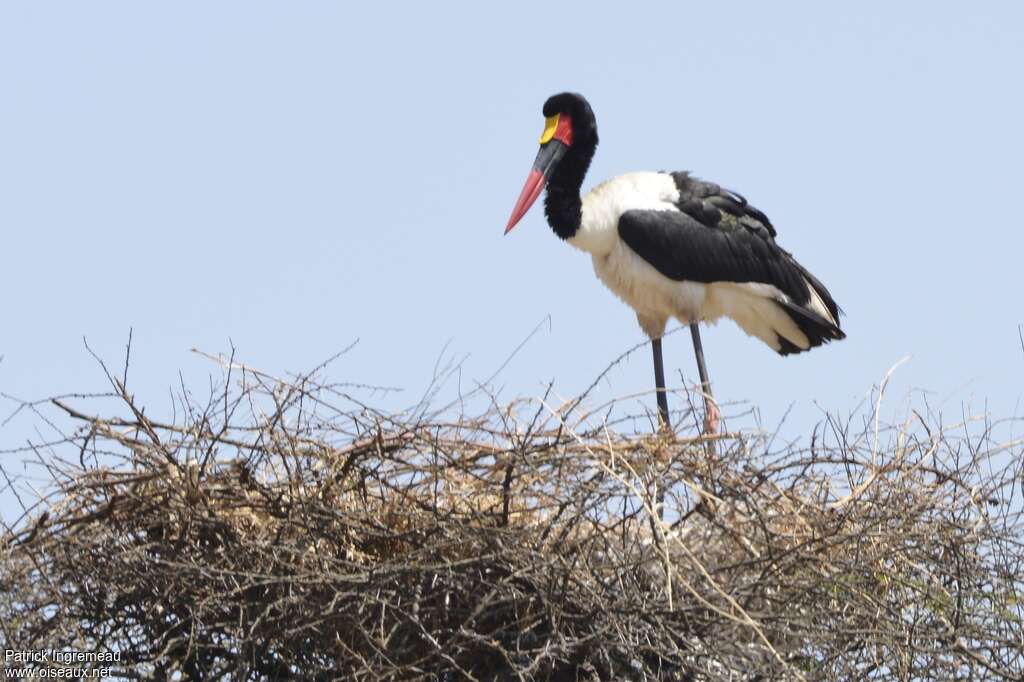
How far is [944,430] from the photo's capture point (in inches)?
364

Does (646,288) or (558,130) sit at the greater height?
(558,130)

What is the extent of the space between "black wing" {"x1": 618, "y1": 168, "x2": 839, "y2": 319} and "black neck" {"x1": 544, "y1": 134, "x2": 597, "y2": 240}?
14.0 inches

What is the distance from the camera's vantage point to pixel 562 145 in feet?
40.1

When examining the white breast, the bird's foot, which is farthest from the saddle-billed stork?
the bird's foot

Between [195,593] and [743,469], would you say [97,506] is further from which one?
A: [743,469]

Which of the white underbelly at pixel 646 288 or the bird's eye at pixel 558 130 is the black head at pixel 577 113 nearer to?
the bird's eye at pixel 558 130

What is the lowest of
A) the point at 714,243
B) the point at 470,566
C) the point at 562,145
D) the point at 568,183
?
the point at 470,566

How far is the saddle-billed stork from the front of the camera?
1179 cm

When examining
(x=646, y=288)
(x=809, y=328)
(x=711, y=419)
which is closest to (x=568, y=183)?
(x=646, y=288)

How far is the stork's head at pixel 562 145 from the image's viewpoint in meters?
12.1

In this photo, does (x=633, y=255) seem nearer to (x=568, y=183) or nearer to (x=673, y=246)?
(x=673, y=246)

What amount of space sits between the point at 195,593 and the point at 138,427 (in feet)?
2.05

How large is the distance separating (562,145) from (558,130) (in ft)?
0.31

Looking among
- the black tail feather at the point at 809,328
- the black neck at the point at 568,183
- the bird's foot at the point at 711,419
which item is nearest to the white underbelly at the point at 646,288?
the black neck at the point at 568,183
